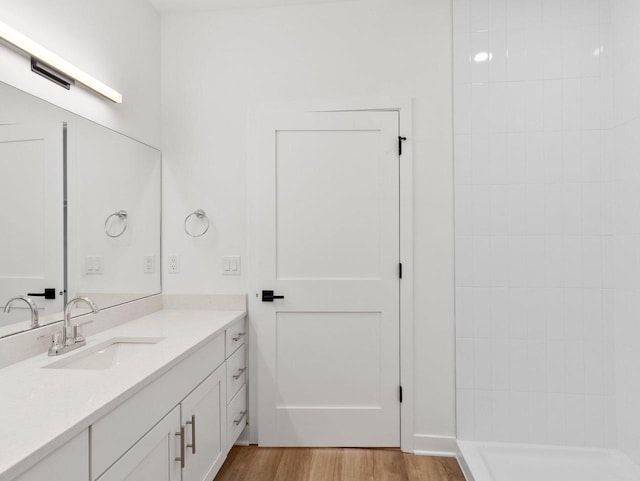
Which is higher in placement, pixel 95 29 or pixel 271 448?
pixel 95 29

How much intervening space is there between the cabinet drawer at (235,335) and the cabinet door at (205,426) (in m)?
0.14

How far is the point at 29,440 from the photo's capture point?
2.66ft

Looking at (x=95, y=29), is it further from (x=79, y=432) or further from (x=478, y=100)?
(x=478, y=100)

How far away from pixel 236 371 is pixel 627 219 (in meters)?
2.23

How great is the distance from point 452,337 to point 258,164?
153 cm

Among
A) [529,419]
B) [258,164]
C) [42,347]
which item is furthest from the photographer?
[258,164]

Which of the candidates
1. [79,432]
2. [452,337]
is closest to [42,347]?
[79,432]

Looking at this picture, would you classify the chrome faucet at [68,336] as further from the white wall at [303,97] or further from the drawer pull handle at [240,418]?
the drawer pull handle at [240,418]

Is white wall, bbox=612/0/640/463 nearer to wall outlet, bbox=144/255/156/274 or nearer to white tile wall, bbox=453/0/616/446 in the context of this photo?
white tile wall, bbox=453/0/616/446

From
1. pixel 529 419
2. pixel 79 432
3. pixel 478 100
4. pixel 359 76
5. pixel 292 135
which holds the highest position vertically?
pixel 359 76

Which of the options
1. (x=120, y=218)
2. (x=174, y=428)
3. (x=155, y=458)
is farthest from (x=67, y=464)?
(x=120, y=218)

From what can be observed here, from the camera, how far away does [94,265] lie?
184 centimetres

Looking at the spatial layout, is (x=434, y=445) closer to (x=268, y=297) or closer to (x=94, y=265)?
(x=268, y=297)

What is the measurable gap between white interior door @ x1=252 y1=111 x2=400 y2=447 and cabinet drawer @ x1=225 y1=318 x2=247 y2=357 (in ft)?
0.34
